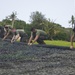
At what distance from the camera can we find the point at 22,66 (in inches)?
344

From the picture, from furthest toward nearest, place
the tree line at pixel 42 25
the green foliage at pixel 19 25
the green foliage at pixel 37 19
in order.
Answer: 1. the green foliage at pixel 37 19
2. the green foliage at pixel 19 25
3. the tree line at pixel 42 25

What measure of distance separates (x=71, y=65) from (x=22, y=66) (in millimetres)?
1639

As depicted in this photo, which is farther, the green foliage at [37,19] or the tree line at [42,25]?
the green foliage at [37,19]

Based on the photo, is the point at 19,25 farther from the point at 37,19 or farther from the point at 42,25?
the point at 37,19

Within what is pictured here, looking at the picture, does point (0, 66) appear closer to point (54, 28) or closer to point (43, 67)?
point (43, 67)

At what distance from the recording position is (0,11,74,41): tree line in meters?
65.2

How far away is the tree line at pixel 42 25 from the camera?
2566 inches

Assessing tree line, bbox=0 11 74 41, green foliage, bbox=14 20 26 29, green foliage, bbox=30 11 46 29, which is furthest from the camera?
green foliage, bbox=30 11 46 29

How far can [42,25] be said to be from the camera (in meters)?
76.8

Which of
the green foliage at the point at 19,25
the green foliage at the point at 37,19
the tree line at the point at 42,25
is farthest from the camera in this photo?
the green foliage at the point at 37,19

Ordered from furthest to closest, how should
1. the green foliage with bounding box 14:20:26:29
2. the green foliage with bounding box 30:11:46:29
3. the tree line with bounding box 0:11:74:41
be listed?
the green foliage with bounding box 30:11:46:29
the green foliage with bounding box 14:20:26:29
the tree line with bounding box 0:11:74:41

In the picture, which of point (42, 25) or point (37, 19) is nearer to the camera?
point (42, 25)

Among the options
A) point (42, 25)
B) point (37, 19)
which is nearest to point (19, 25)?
point (42, 25)

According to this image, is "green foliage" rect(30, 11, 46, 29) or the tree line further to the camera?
"green foliage" rect(30, 11, 46, 29)
